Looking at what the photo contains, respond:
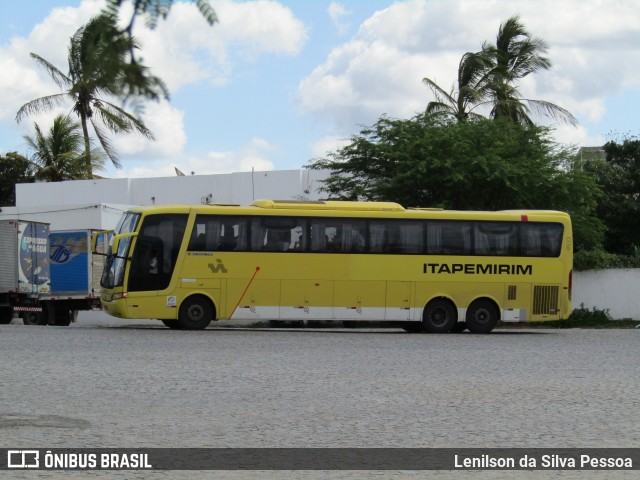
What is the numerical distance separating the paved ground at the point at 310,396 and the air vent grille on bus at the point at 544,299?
6101 millimetres

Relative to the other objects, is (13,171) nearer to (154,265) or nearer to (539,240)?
(154,265)

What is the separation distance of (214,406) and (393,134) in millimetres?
28120

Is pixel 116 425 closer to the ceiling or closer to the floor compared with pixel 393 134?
closer to the floor

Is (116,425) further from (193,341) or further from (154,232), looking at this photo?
(154,232)

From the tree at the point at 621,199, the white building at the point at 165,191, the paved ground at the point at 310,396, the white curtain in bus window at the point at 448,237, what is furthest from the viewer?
the tree at the point at 621,199

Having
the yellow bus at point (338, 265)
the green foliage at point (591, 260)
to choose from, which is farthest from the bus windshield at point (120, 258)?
the green foliage at point (591, 260)

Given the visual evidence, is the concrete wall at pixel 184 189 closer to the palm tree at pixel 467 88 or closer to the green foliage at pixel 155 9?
the palm tree at pixel 467 88

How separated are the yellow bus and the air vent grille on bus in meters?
0.03

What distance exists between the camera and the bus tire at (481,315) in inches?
1078

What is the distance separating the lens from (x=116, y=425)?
9.88m

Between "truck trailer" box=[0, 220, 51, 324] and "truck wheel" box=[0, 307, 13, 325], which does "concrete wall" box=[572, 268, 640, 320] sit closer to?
"truck trailer" box=[0, 220, 51, 324]

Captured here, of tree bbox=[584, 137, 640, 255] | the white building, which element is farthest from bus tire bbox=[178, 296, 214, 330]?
tree bbox=[584, 137, 640, 255]

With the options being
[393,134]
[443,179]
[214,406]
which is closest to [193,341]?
[214,406]

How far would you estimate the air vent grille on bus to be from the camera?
90.4 ft
